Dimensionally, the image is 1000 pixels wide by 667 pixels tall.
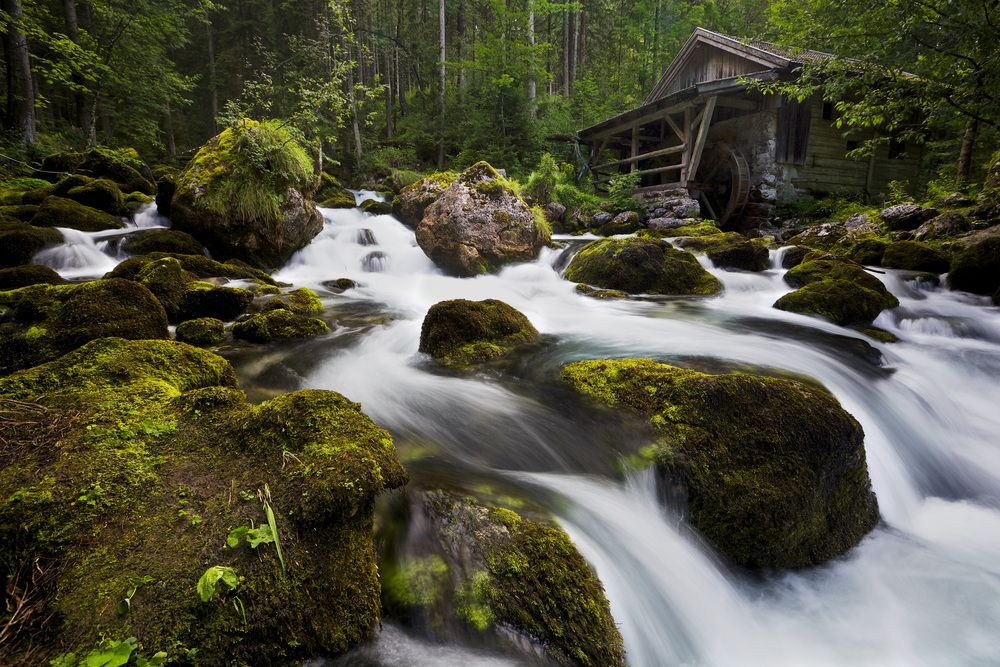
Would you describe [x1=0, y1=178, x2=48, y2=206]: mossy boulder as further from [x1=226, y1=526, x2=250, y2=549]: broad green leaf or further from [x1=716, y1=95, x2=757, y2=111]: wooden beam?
[x1=716, y1=95, x2=757, y2=111]: wooden beam

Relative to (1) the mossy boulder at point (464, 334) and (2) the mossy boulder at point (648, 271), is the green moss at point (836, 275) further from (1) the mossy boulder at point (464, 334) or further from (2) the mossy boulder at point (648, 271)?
(1) the mossy boulder at point (464, 334)

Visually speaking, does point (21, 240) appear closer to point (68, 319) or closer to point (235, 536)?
point (68, 319)

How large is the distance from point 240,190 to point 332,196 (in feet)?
26.9

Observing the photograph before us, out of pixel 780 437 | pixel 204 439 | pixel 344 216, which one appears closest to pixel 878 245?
pixel 780 437

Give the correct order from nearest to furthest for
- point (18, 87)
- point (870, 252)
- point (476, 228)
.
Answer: point (870, 252), point (476, 228), point (18, 87)

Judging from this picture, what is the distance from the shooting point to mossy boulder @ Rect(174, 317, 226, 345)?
5.00 meters

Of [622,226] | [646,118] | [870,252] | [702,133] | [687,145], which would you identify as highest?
[646,118]

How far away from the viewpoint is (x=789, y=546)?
2686mm

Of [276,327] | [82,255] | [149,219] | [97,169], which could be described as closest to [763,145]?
[276,327]

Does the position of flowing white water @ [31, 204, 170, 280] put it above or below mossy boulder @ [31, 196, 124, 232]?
below

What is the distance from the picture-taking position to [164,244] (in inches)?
308

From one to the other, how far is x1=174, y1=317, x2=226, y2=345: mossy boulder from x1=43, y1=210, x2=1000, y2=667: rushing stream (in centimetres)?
55

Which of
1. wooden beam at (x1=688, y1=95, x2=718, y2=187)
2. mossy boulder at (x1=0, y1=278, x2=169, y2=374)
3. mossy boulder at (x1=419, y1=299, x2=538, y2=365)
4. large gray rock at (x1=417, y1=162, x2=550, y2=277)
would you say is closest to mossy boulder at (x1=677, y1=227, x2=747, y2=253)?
large gray rock at (x1=417, y1=162, x2=550, y2=277)

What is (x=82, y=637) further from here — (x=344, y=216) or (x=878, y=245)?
(x=344, y=216)
